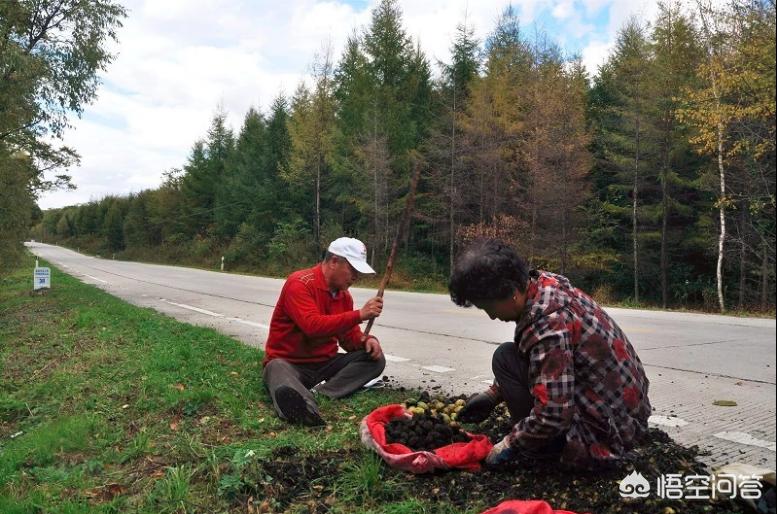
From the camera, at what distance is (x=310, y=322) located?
445 centimetres

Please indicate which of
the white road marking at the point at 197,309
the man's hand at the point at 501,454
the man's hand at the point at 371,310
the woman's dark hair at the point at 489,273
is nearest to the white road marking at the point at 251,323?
the white road marking at the point at 197,309

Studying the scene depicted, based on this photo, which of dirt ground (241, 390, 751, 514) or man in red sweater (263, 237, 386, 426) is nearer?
dirt ground (241, 390, 751, 514)

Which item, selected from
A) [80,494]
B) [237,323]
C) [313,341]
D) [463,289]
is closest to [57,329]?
[237,323]

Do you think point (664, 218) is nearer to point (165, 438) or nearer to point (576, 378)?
point (576, 378)

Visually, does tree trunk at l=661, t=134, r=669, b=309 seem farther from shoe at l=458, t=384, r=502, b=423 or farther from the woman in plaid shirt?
the woman in plaid shirt

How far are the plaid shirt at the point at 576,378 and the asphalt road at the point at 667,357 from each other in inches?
18.7

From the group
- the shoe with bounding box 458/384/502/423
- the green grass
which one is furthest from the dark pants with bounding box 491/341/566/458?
the green grass

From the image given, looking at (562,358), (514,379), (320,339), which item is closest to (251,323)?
(320,339)

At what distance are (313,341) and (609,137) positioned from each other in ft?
74.4

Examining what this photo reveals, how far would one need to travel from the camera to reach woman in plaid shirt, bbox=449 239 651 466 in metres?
2.58

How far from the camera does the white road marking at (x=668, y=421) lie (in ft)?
13.6

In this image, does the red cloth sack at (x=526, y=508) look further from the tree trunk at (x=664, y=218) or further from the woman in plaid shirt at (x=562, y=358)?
the tree trunk at (x=664, y=218)

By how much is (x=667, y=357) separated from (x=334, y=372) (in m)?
4.15

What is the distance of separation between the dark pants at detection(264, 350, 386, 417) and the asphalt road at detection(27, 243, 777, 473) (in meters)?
0.70
